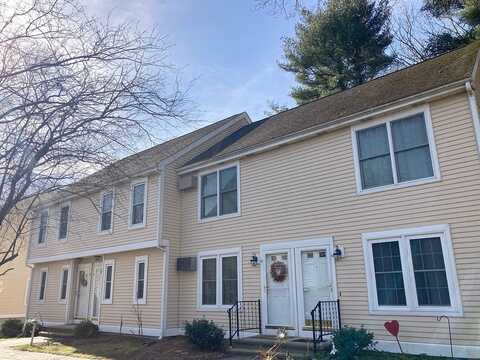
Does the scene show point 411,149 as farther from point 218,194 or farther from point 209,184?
point 209,184

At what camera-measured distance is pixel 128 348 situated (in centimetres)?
1100

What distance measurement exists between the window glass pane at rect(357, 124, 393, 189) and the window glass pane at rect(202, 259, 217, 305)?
17.8 ft

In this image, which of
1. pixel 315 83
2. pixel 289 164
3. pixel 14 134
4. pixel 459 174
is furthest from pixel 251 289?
pixel 315 83

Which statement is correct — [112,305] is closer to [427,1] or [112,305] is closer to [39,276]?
[39,276]

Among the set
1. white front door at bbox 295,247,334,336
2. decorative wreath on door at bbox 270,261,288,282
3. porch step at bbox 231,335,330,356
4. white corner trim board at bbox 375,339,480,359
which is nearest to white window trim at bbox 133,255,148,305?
porch step at bbox 231,335,330,356

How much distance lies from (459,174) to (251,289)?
6.02 m

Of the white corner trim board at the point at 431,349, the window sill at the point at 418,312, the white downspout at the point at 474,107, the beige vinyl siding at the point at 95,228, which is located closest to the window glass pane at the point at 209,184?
the beige vinyl siding at the point at 95,228

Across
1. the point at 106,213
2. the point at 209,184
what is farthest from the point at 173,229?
the point at 106,213

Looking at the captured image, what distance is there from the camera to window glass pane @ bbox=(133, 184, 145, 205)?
46.2 feet

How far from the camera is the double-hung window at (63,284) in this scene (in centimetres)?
1723

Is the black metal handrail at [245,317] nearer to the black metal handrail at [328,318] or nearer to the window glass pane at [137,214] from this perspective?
the black metal handrail at [328,318]

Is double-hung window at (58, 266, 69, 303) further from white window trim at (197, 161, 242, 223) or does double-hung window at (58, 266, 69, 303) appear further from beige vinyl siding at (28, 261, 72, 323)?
white window trim at (197, 161, 242, 223)

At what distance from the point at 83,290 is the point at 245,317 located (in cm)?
883

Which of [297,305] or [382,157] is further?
[297,305]
